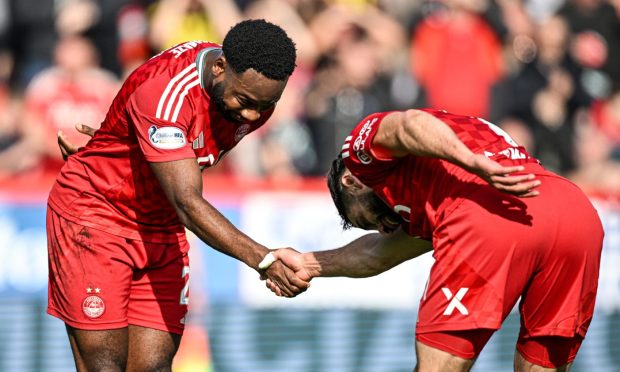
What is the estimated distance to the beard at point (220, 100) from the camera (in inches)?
233

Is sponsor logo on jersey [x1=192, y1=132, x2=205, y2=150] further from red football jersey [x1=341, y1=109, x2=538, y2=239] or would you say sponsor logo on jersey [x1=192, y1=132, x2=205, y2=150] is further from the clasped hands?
red football jersey [x1=341, y1=109, x2=538, y2=239]

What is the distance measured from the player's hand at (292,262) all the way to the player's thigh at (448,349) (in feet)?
3.00

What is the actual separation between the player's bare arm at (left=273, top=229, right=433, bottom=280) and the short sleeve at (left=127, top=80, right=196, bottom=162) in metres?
0.92

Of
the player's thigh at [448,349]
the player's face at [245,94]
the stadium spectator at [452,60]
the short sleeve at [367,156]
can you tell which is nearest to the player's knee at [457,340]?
the player's thigh at [448,349]

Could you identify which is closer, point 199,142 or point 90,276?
point 199,142

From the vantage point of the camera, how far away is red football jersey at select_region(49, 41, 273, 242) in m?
5.86

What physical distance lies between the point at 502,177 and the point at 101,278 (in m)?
2.50

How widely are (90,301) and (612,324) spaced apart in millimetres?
5964

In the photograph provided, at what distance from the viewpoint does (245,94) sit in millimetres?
5801

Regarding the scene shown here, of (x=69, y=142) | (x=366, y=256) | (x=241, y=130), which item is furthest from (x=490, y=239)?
(x=69, y=142)

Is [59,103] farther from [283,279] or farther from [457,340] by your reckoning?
[457,340]

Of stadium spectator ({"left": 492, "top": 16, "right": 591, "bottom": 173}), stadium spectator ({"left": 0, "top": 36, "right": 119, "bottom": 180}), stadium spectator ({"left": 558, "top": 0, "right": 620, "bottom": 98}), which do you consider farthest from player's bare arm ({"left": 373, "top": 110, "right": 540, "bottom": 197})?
stadium spectator ({"left": 558, "top": 0, "right": 620, "bottom": 98})

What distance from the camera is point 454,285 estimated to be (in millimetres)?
5352

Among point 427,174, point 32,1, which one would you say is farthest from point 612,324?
point 32,1
